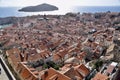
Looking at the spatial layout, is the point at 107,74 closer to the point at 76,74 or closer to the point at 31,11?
the point at 76,74

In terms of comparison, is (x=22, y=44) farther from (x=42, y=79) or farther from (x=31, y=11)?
(x=31, y=11)

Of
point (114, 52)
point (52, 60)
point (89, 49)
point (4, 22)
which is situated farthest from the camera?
Result: point (4, 22)

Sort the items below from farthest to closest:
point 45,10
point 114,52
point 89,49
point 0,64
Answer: point 45,10
point 89,49
point 114,52
point 0,64

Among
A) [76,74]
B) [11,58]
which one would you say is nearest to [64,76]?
[76,74]

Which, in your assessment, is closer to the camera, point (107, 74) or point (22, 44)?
point (107, 74)

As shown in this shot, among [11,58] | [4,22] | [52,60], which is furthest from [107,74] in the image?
[4,22]

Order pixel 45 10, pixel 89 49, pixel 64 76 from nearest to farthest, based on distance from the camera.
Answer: pixel 64 76, pixel 89 49, pixel 45 10

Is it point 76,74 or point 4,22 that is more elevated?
point 76,74

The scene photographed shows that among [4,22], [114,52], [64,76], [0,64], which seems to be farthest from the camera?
[4,22]

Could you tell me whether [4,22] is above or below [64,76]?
below
